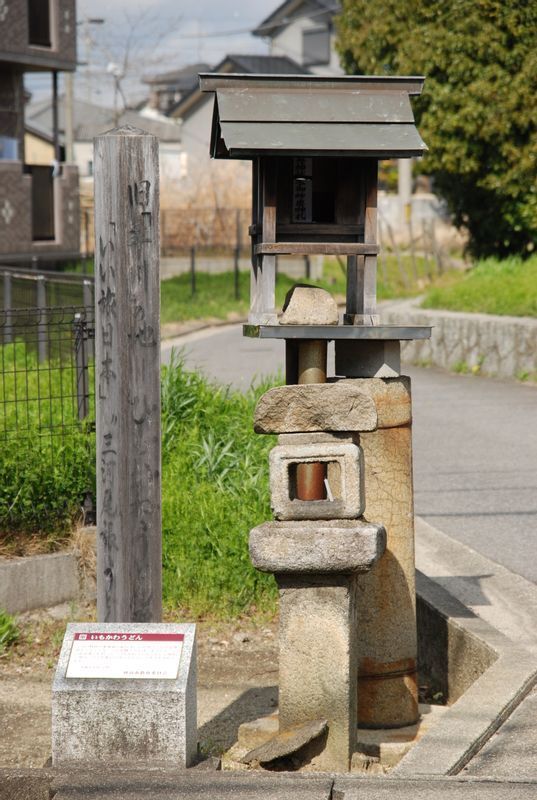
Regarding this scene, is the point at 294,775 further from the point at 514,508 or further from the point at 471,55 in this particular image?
the point at 471,55

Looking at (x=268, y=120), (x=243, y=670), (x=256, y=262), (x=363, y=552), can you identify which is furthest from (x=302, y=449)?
(x=243, y=670)

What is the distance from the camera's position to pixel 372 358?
458 centimetres

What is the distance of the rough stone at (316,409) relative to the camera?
4.23 m

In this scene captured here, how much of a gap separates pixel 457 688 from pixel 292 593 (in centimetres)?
134

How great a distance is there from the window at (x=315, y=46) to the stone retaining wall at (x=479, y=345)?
4290 centimetres

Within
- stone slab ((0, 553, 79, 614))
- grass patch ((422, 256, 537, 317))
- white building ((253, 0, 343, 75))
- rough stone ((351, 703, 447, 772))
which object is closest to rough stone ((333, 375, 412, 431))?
rough stone ((351, 703, 447, 772))

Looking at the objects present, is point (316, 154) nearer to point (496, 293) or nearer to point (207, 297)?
point (496, 293)

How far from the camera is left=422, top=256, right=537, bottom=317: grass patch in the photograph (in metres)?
14.6

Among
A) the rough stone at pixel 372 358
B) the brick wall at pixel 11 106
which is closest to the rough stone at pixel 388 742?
the rough stone at pixel 372 358

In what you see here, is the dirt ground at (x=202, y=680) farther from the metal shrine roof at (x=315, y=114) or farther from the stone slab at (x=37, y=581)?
the metal shrine roof at (x=315, y=114)

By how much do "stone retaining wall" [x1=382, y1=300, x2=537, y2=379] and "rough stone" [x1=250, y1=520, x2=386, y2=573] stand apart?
918 centimetres

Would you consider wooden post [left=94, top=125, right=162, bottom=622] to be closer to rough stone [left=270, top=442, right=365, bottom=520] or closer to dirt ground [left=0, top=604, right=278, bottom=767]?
rough stone [left=270, top=442, right=365, bottom=520]

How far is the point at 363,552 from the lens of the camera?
4.08 m

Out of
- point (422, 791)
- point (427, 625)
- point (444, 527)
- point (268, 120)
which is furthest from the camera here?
point (444, 527)
